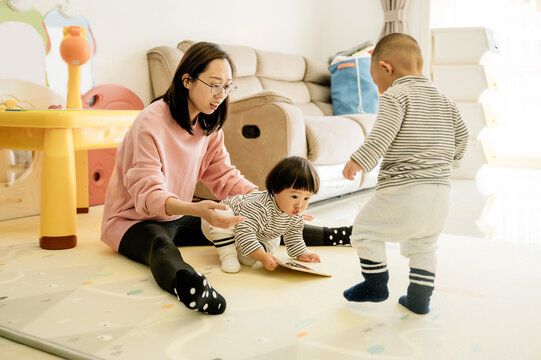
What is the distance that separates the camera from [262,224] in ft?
5.10

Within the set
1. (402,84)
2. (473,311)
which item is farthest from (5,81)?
(473,311)

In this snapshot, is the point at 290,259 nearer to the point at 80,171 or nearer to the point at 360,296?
the point at 360,296

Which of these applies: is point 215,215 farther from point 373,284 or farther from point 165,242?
point 373,284

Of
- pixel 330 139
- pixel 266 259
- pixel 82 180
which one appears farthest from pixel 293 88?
pixel 266 259

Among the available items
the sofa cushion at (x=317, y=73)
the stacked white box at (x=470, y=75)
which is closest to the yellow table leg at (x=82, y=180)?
the sofa cushion at (x=317, y=73)

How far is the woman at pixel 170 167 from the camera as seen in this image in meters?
1.44

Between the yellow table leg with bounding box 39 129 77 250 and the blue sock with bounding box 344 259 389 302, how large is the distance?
1017 millimetres

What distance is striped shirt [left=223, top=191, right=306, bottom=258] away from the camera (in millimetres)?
1513

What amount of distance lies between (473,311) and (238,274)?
63cm

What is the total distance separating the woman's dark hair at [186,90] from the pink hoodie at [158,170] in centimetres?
3

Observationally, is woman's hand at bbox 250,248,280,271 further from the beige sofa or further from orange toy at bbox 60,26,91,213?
orange toy at bbox 60,26,91,213

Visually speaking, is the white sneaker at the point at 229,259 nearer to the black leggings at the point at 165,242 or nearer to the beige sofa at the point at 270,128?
the black leggings at the point at 165,242

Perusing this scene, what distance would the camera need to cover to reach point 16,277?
4.67 ft

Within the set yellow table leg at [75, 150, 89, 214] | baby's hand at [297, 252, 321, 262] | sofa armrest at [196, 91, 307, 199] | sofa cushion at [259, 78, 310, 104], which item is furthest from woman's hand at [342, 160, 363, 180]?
sofa cushion at [259, 78, 310, 104]
